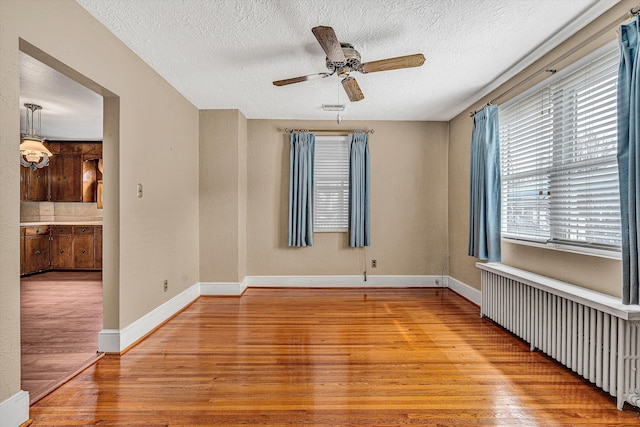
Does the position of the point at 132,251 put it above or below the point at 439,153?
below

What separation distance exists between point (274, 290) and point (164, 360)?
93.6 inches

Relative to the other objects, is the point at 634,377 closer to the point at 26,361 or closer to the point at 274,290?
the point at 274,290

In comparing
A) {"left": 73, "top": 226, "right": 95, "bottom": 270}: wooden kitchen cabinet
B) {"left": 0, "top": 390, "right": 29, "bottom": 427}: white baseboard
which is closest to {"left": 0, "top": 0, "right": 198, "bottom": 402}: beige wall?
{"left": 0, "top": 390, "right": 29, "bottom": 427}: white baseboard

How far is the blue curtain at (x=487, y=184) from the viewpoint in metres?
3.48

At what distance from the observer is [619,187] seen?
2.04 m

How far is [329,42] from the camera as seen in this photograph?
2.25 meters

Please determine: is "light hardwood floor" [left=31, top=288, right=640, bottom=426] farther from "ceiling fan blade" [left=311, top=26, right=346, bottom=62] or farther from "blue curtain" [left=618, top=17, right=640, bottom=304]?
"ceiling fan blade" [left=311, top=26, right=346, bottom=62]

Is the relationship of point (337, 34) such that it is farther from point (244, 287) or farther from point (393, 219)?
point (244, 287)

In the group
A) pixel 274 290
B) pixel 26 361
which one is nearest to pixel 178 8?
pixel 26 361

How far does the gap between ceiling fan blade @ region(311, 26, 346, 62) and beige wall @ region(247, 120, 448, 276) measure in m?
2.68

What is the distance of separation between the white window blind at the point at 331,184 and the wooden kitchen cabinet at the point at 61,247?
199 inches

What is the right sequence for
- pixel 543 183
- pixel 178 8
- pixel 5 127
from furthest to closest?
pixel 543 183 < pixel 178 8 < pixel 5 127

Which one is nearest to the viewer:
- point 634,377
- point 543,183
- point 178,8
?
point 634,377

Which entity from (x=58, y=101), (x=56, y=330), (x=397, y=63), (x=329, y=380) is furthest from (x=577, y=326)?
(x=58, y=101)
